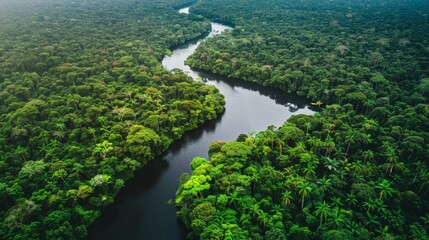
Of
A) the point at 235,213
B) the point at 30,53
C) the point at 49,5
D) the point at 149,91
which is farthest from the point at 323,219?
the point at 49,5

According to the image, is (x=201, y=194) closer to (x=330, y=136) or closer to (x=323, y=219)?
(x=323, y=219)

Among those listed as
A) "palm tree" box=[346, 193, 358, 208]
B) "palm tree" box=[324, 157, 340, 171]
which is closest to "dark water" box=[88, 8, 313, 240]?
"palm tree" box=[324, 157, 340, 171]

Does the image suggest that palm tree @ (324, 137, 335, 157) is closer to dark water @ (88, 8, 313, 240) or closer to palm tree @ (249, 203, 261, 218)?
dark water @ (88, 8, 313, 240)

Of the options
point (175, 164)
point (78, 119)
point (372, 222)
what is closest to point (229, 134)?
point (175, 164)

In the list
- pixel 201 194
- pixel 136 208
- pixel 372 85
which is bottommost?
pixel 136 208

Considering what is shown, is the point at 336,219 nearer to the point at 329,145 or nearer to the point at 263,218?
the point at 263,218

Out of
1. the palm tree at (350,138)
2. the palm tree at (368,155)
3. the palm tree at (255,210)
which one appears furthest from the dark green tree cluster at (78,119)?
the palm tree at (368,155)
